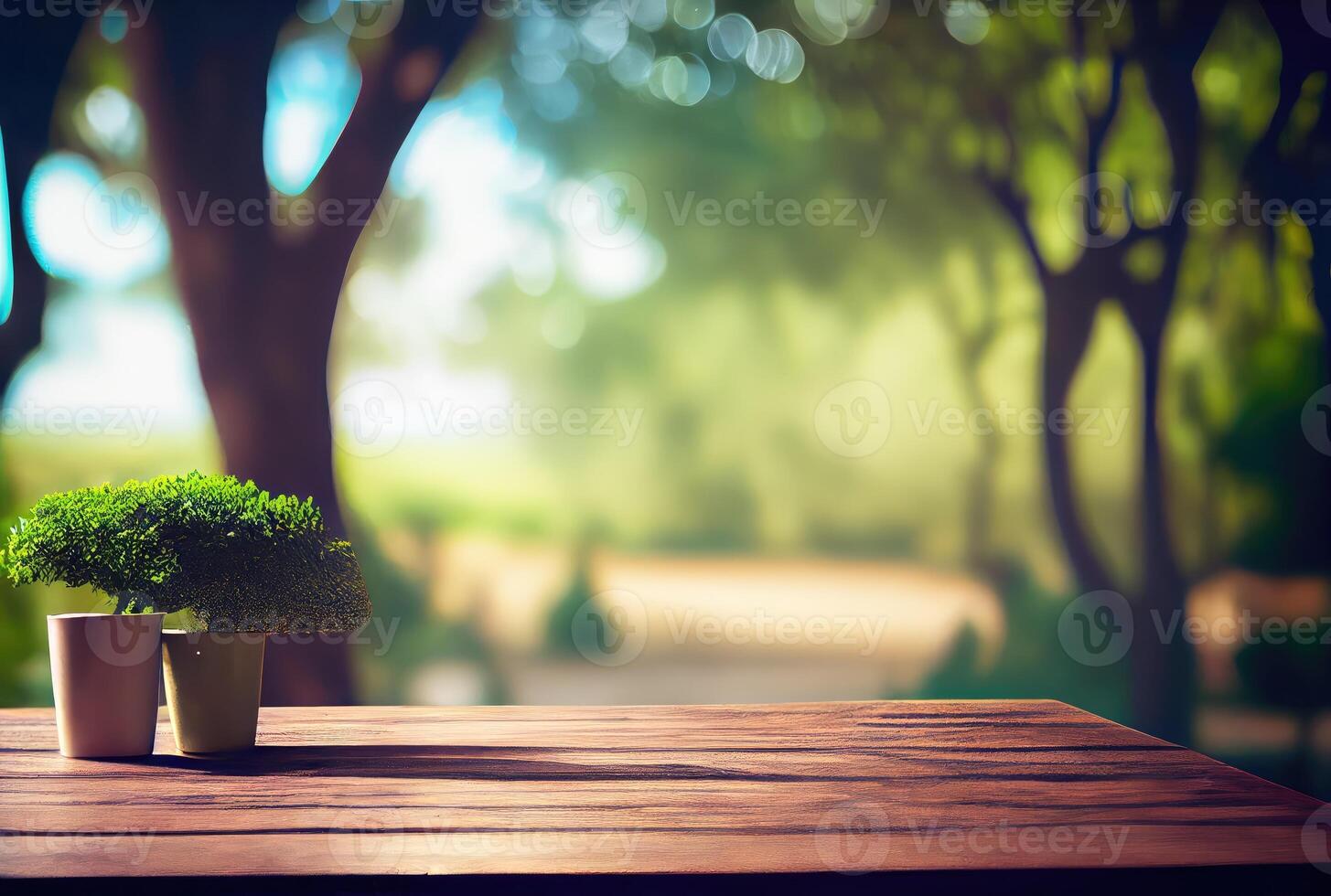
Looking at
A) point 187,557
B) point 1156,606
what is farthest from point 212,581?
point 1156,606

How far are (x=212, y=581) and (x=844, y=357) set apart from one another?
3.11 metres

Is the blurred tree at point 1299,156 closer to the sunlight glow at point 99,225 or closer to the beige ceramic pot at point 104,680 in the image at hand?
the beige ceramic pot at point 104,680

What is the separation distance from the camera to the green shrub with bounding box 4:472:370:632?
125cm

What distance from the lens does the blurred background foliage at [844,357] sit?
3.78 meters

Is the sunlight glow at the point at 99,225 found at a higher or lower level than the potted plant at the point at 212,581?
higher

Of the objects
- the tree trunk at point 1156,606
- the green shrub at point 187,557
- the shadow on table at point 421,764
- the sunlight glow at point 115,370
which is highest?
the sunlight glow at point 115,370

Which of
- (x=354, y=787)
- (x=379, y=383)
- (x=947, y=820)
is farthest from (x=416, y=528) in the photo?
(x=947, y=820)

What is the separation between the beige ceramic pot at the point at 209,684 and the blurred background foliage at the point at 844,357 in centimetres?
241

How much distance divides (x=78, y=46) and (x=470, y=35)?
1171 mm

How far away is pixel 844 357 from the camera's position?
4090mm

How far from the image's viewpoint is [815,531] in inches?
161

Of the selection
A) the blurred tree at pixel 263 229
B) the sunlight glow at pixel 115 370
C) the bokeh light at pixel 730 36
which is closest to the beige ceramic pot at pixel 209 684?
the blurred tree at pixel 263 229

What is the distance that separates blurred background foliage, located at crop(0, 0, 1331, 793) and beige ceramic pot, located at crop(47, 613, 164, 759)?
7.90 feet

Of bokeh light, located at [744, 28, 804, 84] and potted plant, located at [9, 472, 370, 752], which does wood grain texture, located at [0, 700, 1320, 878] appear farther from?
bokeh light, located at [744, 28, 804, 84]
